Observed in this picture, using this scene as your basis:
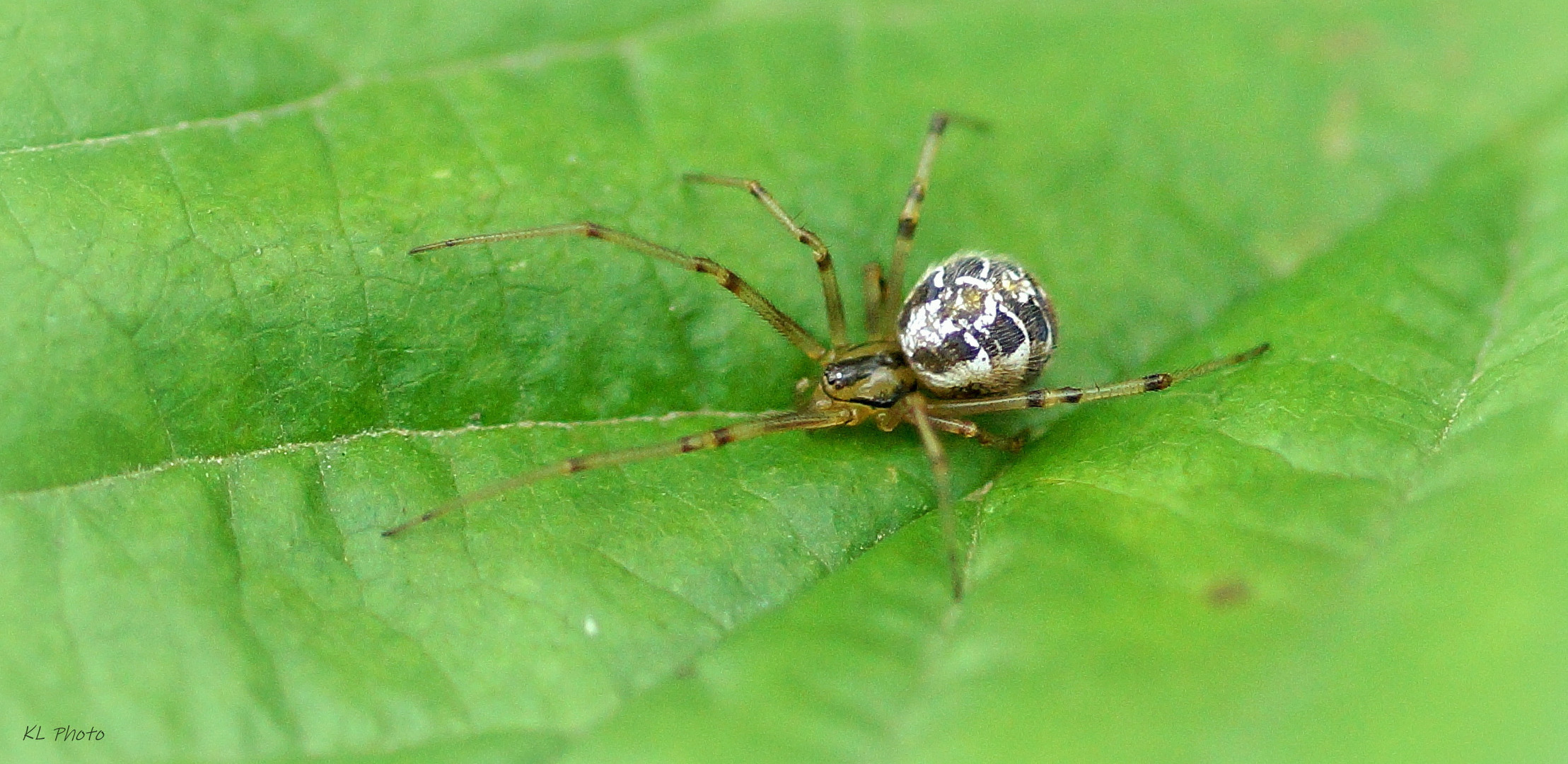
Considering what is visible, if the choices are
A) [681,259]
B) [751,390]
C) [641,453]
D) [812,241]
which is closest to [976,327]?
[812,241]

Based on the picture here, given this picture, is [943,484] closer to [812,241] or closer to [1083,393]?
[1083,393]

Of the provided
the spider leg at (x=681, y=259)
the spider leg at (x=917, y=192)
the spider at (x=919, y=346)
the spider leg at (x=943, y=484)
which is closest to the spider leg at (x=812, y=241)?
the spider at (x=919, y=346)

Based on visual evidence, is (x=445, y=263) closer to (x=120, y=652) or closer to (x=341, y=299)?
(x=341, y=299)

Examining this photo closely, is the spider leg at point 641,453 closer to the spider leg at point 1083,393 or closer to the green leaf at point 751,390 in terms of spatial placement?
the green leaf at point 751,390

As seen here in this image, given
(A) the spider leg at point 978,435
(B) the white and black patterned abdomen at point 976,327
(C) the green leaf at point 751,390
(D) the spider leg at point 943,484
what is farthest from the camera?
(B) the white and black patterned abdomen at point 976,327

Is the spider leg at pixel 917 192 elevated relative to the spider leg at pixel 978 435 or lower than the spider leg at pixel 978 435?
elevated

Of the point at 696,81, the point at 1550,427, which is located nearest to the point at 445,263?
the point at 696,81
